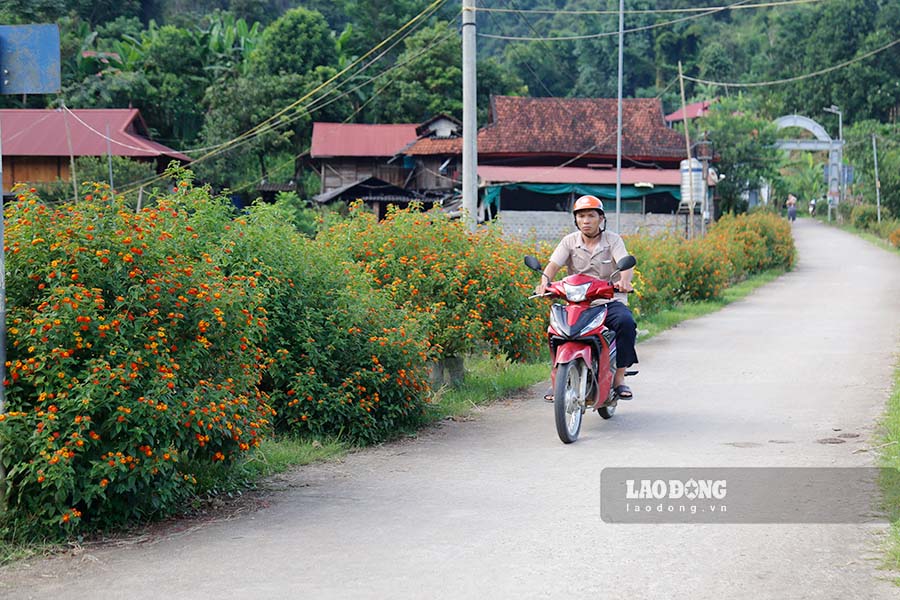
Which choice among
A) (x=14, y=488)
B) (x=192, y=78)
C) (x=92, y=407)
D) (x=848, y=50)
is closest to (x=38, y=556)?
(x=14, y=488)

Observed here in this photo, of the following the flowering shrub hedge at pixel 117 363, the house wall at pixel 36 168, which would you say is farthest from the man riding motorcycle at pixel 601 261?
the house wall at pixel 36 168

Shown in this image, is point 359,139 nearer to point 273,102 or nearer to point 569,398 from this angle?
point 273,102

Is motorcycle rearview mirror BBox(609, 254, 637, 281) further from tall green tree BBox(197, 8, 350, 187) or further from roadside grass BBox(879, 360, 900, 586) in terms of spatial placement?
tall green tree BBox(197, 8, 350, 187)

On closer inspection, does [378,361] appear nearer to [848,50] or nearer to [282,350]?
[282,350]

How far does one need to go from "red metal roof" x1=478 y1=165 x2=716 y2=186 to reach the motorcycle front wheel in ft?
117

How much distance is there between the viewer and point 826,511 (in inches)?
243

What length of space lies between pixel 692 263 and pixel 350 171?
110 feet

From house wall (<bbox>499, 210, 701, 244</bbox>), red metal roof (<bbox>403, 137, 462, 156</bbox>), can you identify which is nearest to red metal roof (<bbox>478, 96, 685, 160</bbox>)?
red metal roof (<bbox>403, 137, 462, 156</bbox>)

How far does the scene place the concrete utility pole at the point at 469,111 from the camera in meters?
14.7

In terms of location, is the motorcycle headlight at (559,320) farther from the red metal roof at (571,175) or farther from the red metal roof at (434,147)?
the red metal roof at (434,147)

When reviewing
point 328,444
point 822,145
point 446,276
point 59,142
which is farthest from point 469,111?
point 822,145

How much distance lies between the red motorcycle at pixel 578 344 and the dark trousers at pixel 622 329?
0.23 m

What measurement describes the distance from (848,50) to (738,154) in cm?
3395

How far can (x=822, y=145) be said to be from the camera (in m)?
66.1
